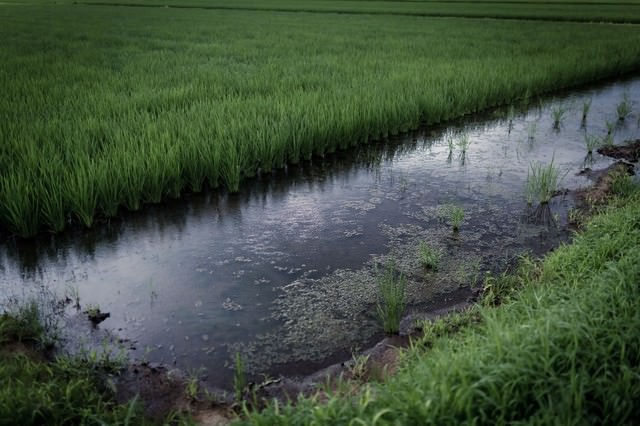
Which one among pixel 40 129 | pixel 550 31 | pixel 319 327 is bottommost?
pixel 319 327

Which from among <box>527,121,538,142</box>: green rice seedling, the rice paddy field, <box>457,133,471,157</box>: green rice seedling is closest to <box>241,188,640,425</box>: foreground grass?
the rice paddy field

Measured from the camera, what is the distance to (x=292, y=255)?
3762mm

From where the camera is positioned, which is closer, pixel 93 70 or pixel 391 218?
pixel 391 218

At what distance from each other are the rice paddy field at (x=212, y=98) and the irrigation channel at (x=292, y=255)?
25cm

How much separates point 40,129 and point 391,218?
3.49m

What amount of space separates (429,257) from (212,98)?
4.26 metres

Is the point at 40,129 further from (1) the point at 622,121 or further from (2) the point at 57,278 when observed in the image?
(1) the point at 622,121

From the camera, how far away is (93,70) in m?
8.48

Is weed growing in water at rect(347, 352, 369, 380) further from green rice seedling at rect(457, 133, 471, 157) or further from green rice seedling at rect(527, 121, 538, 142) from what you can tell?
green rice seedling at rect(527, 121, 538, 142)

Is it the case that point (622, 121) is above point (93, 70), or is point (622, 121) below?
below

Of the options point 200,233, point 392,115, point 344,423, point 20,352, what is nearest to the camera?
point 344,423

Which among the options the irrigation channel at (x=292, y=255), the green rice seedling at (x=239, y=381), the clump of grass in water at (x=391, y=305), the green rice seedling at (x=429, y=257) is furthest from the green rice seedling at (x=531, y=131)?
the green rice seedling at (x=239, y=381)

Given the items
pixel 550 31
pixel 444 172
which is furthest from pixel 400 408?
pixel 550 31

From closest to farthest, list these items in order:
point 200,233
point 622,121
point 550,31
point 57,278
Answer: point 57,278
point 200,233
point 622,121
point 550,31
